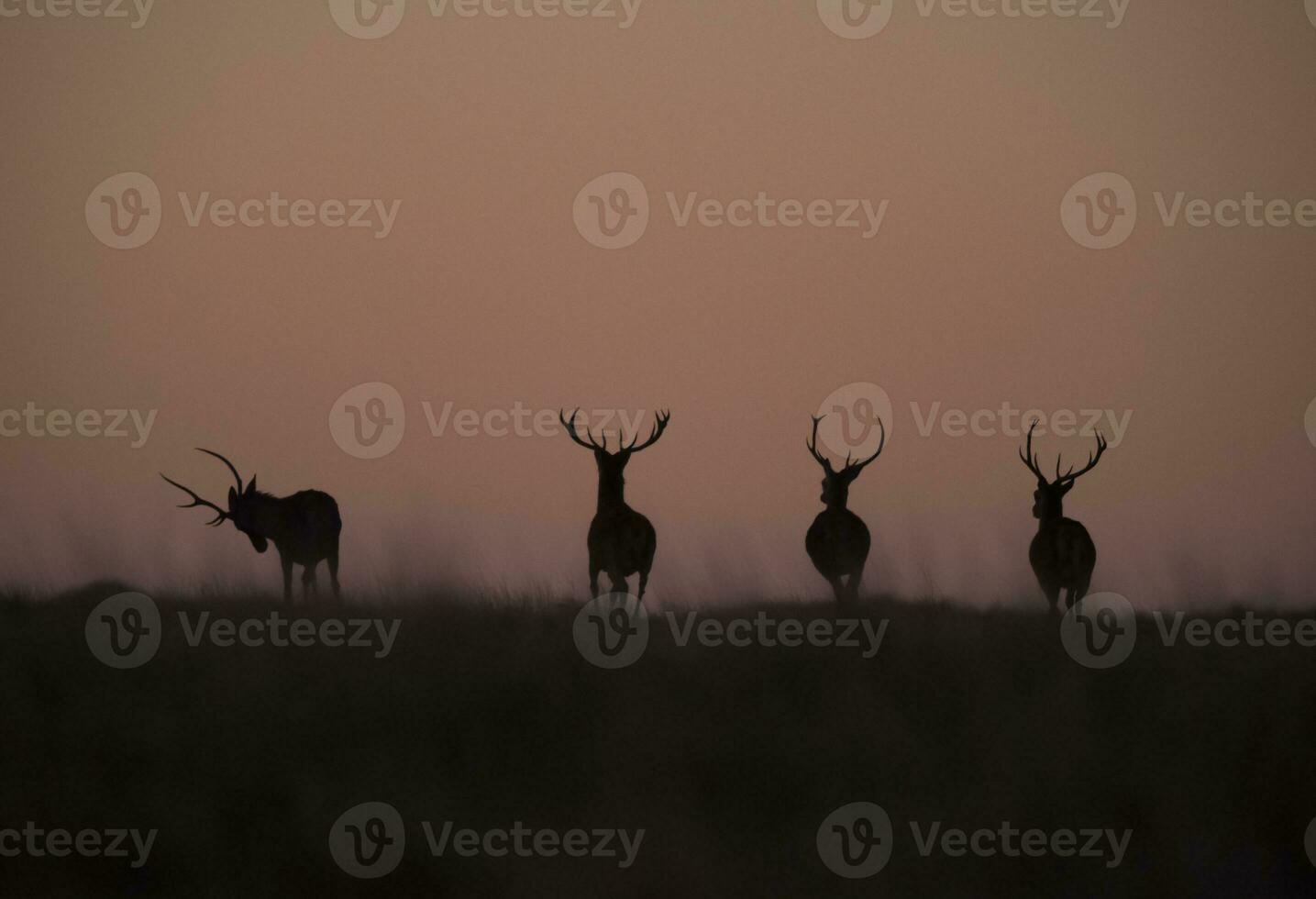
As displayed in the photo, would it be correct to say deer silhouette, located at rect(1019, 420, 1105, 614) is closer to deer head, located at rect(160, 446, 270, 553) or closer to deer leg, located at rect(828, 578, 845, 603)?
deer leg, located at rect(828, 578, 845, 603)

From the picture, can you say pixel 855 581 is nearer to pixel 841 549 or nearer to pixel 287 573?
pixel 841 549

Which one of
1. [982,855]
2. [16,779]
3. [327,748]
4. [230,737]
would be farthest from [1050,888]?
[16,779]

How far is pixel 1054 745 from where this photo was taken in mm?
9852

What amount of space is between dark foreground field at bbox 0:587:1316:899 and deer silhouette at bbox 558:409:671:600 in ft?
2.66

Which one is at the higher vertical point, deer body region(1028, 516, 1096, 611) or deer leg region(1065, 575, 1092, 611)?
deer body region(1028, 516, 1096, 611)

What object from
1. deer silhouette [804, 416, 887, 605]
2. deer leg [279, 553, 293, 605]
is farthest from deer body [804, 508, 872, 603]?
deer leg [279, 553, 293, 605]

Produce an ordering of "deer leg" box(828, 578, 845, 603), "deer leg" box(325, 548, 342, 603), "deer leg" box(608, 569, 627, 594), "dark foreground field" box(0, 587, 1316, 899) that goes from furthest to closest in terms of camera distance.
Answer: "deer leg" box(325, 548, 342, 603), "deer leg" box(828, 578, 845, 603), "deer leg" box(608, 569, 627, 594), "dark foreground field" box(0, 587, 1316, 899)

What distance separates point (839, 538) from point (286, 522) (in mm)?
4311

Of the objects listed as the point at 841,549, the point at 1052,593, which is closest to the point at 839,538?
the point at 841,549

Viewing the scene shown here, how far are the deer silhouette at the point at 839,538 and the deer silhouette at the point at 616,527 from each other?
1.29 meters

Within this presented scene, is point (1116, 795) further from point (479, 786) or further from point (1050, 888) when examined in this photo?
point (479, 786)

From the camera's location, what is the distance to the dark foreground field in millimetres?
9242

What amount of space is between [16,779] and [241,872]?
68.7 inches

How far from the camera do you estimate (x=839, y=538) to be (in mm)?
11438
